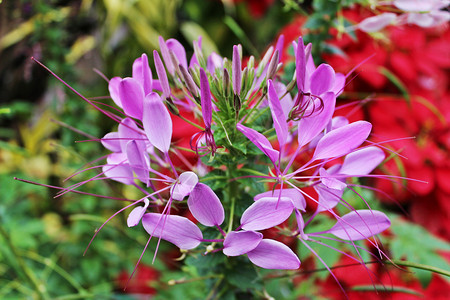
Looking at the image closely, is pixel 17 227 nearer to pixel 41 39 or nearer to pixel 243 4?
pixel 41 39

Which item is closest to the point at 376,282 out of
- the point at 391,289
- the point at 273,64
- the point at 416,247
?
the point at 416,247

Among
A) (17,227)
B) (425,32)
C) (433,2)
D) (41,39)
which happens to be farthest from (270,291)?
(425,32)

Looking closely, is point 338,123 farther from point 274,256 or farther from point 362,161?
point 274,256

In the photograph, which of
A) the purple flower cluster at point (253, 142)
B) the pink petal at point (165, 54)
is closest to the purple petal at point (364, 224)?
the purple flower cluster at point (253, 142)

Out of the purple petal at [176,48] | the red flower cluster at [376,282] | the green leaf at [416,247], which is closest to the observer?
the purple petal at [176,48]

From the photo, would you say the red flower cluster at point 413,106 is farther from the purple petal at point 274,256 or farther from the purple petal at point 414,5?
the purple petal at point 274,256
